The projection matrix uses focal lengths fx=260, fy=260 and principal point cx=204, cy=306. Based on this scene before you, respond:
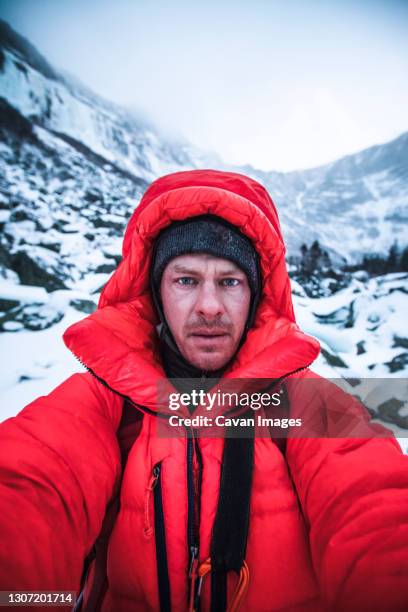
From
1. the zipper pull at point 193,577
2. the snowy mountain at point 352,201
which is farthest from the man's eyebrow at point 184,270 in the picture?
the snowy mountain at point 352,201

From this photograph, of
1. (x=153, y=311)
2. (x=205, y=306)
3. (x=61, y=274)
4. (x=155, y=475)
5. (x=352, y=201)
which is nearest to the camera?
(x=155, y=475)

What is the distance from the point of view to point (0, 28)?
1058 inches

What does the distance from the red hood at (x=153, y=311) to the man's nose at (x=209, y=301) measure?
0.87ft

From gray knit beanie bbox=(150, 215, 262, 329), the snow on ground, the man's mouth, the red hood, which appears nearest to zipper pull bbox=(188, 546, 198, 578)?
the red hood

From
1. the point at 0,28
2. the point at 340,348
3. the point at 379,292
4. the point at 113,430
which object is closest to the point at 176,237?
the point at 113,430

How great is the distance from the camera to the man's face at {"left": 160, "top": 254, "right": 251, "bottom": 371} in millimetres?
1403

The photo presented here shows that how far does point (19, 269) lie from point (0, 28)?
1575 inches

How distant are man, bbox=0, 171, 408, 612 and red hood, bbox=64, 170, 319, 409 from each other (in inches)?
0.4

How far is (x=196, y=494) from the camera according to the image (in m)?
1.08

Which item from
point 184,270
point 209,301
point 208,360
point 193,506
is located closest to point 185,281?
point 184,270

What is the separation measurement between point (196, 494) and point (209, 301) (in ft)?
2.88

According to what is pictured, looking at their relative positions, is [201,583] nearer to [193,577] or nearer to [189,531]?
[193,577]

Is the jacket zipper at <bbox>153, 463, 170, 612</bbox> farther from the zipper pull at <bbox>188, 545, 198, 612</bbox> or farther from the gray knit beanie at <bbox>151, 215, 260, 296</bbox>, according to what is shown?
the gray knit beanie at <bbox>151, 215, 260, 296</bbox>

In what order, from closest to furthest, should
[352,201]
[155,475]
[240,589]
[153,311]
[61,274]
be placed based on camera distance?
[240,589], [155,475], [153,311], [61,274], [352,201]
